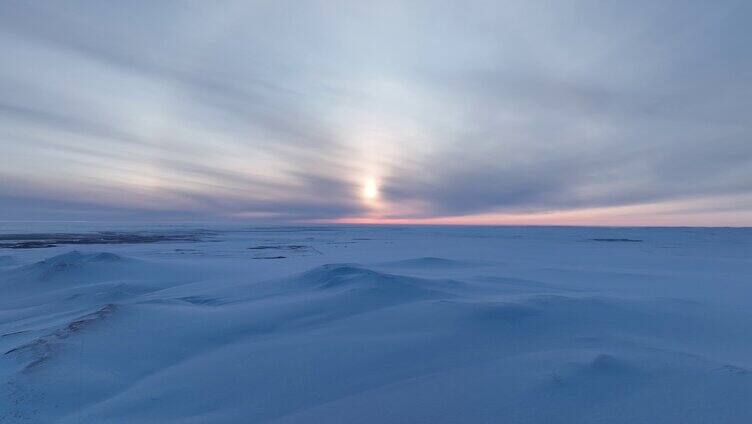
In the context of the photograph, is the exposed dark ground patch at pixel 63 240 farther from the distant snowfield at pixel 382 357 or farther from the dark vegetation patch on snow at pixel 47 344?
the dark vegetation patch on snow at pixel 47 344

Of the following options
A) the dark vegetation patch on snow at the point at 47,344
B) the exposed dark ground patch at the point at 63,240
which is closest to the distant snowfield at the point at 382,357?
the dark vegetation patch on snow at the point at 47,344

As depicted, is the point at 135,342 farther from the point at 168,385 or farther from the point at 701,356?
the point at 701,356

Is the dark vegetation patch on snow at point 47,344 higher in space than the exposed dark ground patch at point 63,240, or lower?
lower

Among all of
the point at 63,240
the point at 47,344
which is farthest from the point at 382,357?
the point at 63,240

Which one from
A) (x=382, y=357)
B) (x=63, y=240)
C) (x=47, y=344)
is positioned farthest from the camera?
(x=63, y=240)

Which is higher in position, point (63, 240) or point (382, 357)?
point (63, 240)

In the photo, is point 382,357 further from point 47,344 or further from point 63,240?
point 63,240

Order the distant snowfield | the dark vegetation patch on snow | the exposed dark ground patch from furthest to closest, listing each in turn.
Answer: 1. the exposed dark ground patch
2. the dark vegetation patch on snow
3. the distant snowfield

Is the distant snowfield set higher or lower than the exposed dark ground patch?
Answer: lower

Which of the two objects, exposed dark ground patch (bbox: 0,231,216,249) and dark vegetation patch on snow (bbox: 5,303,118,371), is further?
exposed dark ground patch (bbox: 0,231,216,249)

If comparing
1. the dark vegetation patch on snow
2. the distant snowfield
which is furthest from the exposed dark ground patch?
the dark vegetation patch on snow

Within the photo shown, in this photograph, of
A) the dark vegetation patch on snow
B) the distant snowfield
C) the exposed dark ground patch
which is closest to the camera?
the distant snowfield

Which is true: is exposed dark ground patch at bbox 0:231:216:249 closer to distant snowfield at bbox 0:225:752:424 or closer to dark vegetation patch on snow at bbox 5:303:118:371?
distant snowfield at bbox 0:225:752:424
